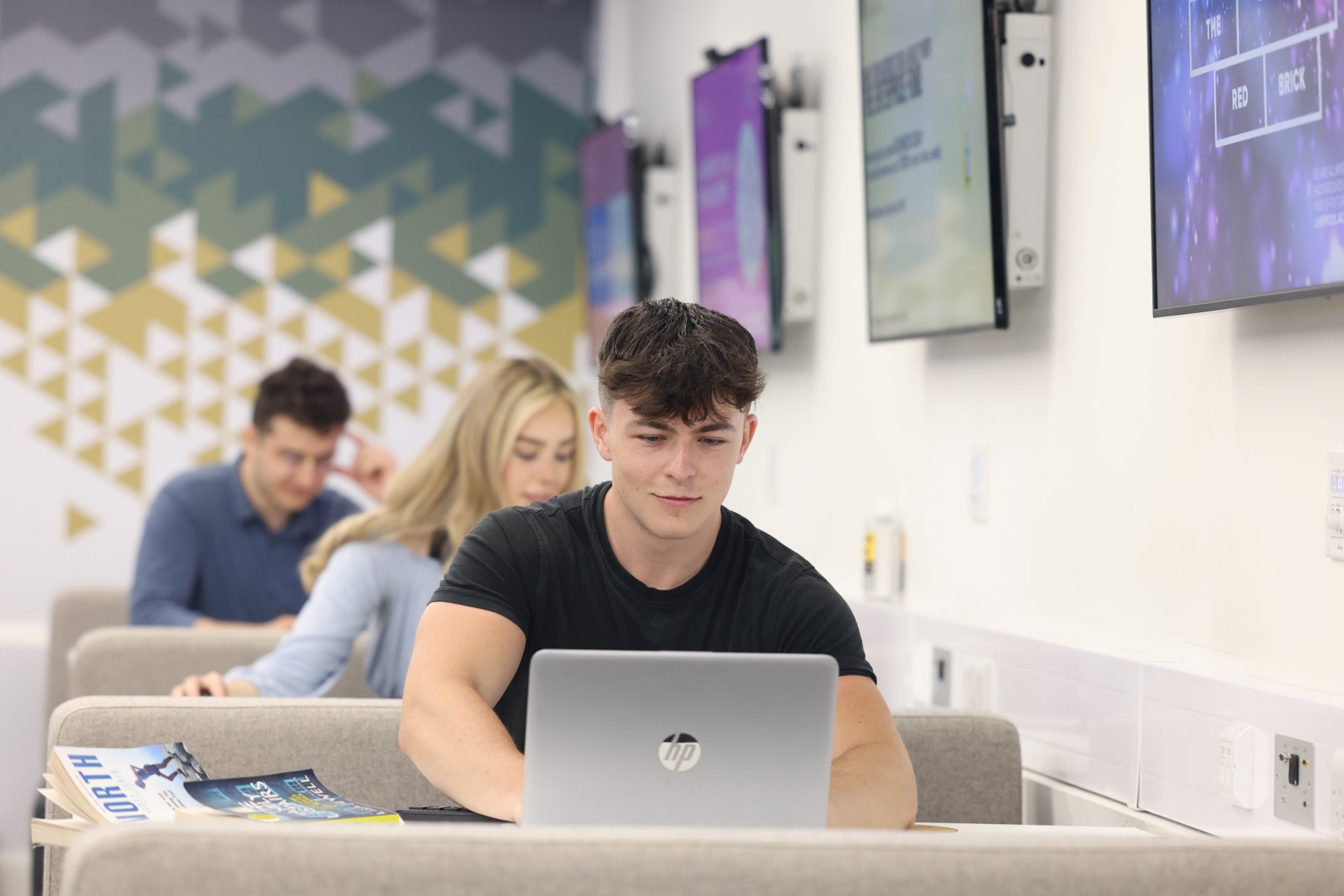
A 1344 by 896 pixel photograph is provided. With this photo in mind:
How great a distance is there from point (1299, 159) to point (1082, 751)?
3.05 ft

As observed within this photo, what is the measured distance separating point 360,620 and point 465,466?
334mm

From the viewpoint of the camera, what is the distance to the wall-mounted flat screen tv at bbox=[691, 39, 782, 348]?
3.53 meters

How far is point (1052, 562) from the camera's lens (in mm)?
2518

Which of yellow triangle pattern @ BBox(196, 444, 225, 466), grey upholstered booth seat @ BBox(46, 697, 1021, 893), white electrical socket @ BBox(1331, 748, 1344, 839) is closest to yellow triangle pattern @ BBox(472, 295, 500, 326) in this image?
yellow triangle pattern @ BBox(196, 444, 225, 466)

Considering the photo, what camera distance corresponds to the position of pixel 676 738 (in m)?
1.40

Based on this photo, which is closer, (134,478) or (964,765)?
(964,765)

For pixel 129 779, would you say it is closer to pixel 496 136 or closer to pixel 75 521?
pixel 75 521

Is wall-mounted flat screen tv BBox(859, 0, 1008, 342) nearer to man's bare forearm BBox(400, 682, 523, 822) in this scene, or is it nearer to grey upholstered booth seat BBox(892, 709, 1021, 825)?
grey upholstered booth seat BBox(892, 709, 1021, 825)

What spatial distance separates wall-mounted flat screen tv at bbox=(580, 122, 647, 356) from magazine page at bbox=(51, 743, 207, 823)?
9.73ft

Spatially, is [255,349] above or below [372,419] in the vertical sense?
above

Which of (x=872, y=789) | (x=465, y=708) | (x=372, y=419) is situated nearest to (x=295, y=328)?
(x=372, y=419)

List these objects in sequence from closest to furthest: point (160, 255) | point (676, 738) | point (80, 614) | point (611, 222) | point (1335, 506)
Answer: point (676, 738) < point (1335, 506) < point (80, 614) < point (611, 222) < point (160, 255)

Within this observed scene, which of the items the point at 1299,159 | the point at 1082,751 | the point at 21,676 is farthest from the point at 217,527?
the point at 1299,159

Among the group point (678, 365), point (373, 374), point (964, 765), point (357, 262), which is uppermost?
point (357, 262)
